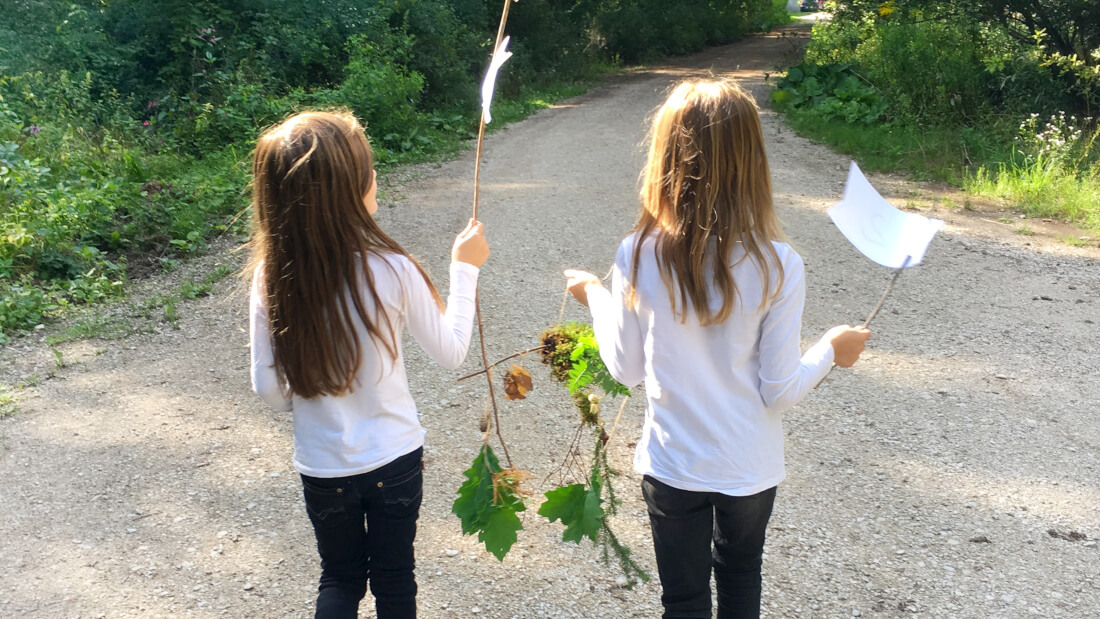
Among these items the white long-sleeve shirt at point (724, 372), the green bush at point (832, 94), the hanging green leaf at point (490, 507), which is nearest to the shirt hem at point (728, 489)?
the white long-sleeve shirt at point (724, 372)

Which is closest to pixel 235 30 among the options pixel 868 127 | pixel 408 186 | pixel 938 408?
pixel 408 186

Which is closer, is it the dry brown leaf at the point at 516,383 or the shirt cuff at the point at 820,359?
the shirt cuff at the point at 820,359

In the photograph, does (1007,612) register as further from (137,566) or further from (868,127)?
(868,127)

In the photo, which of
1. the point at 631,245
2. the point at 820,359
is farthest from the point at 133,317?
the point at 820,359

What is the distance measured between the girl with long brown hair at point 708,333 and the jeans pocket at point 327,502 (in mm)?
719

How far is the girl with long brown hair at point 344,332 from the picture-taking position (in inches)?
76.7

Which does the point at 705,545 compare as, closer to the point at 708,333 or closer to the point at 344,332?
the point at 708,333

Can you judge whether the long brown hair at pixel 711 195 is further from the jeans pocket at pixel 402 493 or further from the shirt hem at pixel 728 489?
the jeans pocket at pixel 402 493

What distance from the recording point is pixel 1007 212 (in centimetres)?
751

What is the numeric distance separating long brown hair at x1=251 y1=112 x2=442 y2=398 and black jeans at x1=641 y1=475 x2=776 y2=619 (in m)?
0.76

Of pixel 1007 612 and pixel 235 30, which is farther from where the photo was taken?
pixel 235 30

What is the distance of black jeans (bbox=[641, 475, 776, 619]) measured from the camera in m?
2.00

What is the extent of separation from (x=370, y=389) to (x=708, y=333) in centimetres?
80

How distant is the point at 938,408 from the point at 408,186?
569 centimetres
